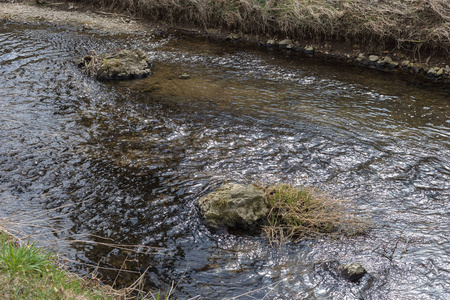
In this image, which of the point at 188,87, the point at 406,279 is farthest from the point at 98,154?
the point at 406,279

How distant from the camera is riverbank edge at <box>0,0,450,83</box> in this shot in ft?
40.3

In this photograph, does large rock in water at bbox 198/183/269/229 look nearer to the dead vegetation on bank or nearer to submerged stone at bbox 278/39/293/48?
the dead vegetation on bank

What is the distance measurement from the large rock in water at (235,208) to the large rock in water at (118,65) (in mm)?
7058

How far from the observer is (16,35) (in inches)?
576

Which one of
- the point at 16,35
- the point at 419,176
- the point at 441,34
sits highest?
the point at 441,34

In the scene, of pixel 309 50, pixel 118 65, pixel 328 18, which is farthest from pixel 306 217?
pixel 328 18

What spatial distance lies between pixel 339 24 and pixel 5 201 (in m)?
12.3

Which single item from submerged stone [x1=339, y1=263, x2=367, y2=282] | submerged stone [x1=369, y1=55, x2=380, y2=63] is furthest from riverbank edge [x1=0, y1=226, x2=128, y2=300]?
submerged stone [x1=369, y1=55, x2=380, y2=63]

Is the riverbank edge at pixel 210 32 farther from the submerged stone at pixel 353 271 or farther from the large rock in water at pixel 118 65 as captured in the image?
the submerged stone at pixel 353 271

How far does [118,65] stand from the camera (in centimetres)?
1138

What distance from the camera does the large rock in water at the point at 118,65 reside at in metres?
11.3

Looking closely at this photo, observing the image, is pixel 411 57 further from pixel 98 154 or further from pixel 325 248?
pixel 98 154

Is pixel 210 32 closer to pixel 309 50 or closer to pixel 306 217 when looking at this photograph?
pixel 309 50

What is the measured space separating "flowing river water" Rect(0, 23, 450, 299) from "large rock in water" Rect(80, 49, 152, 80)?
432 millimetres
